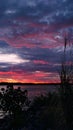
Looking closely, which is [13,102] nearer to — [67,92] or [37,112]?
[37,112]

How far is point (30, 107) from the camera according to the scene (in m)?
13.9

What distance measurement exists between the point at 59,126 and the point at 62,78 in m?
1.26

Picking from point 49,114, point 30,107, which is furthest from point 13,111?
point 49,114

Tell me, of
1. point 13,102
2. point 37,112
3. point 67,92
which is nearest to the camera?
point 67,92

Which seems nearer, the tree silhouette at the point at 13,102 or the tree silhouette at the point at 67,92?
the tree silhouette at the point at 67,92

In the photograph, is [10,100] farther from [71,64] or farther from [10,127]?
[71,64]

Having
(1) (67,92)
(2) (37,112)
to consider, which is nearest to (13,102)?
(2) (37,112)

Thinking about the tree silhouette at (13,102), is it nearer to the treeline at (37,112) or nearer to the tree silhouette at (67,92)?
the treeline at (37,112)

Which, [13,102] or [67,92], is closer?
[67,92]

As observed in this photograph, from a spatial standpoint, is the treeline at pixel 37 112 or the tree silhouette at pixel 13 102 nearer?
the treeline at pixel 37 112

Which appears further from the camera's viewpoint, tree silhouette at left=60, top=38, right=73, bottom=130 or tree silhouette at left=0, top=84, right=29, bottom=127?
tree silhouette at left=0, top=84, right=29, bottom=127

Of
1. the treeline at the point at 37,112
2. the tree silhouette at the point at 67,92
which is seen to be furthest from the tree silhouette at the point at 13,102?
the tree silhouette at the point at 67,92

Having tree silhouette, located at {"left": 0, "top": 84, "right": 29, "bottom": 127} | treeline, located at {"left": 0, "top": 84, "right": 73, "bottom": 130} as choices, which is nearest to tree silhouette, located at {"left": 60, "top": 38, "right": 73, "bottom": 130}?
treeline, located at {"left": 0, "top": 84, "right": 73, "bottom": 130}

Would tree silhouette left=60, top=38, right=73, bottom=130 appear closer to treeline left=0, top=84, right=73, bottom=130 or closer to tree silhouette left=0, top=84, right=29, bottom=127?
treeline left=0, top=84, right=73, bottom=130
